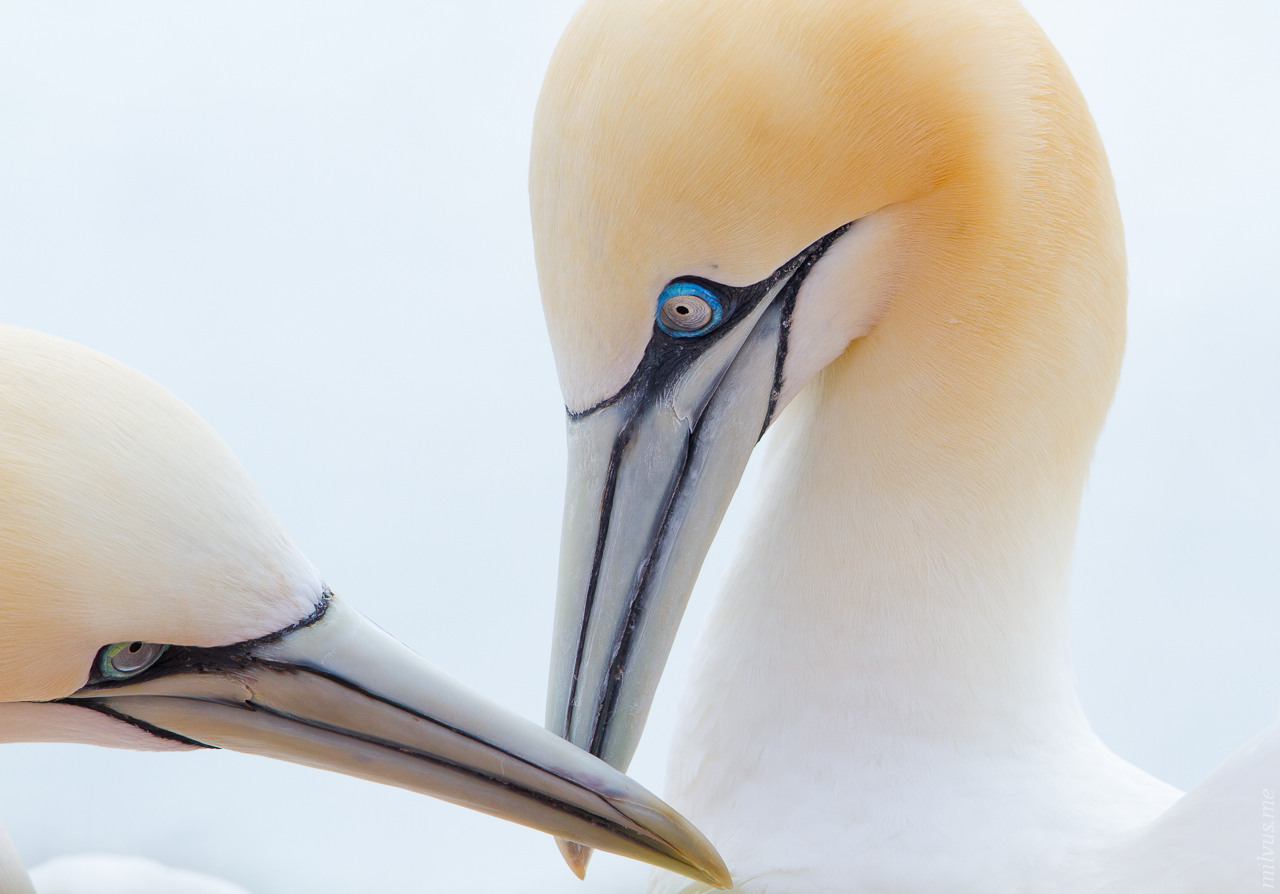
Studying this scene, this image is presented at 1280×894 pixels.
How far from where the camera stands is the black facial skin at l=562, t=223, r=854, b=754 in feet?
5.43

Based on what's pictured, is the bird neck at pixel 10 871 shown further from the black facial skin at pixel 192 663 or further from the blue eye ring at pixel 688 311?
the blue eye ring at pixel 688 311

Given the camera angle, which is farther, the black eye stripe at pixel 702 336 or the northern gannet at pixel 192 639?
the black eye stripe at pixel 702 336

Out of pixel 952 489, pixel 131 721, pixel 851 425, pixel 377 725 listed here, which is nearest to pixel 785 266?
pixel 851 425

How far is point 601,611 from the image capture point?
1.70m

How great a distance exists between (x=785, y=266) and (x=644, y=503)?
1.18 feet

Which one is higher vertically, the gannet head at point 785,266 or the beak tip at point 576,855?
the gannet head at point 785,266

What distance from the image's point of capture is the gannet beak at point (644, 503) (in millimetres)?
1680

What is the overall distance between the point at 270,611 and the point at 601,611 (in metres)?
0.44

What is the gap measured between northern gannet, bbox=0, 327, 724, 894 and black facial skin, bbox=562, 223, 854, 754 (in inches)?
5.4

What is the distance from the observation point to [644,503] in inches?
66.5

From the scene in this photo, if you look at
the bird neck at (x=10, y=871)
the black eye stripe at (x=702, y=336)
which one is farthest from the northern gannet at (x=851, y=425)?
the bird neck at (x=10, y=871)

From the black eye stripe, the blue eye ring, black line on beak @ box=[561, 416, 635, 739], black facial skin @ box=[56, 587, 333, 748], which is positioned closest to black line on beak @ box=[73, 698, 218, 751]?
black facial skin @ box=[56, 587, 333, 748]

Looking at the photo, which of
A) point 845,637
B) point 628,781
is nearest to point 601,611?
point 628,781

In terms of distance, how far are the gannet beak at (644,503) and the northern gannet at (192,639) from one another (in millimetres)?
140
